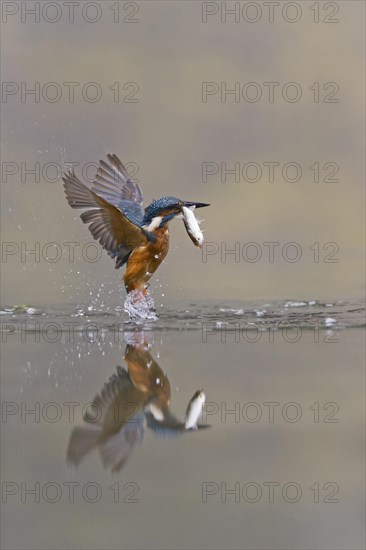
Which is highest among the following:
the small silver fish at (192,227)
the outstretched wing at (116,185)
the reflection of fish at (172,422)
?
the outstretched wing at (116,185)

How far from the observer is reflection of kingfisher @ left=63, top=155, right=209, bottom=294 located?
6.43 m

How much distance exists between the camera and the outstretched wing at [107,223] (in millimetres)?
6316

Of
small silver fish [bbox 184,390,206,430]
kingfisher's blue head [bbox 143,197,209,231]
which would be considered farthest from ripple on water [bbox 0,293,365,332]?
small silver fish [bbox 184,390,206,430]

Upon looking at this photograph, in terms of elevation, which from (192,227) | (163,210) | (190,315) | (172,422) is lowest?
(172,422)

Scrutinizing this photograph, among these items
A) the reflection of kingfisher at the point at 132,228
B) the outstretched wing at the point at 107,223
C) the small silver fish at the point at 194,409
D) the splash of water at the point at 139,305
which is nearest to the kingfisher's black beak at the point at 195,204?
the reflection of kingfisher at the point at 132,228

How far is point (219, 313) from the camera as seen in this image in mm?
7109

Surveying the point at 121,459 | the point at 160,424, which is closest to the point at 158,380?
the point at 160,424

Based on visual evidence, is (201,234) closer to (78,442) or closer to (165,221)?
(165,221)

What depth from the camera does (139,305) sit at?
6934 millimetres

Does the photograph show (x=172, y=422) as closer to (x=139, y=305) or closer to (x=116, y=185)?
(x=139, y=305)

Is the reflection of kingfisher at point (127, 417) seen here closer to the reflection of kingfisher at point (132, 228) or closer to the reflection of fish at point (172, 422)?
the reflection of fish at point (172, 422)

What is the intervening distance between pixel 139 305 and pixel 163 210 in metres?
0.65

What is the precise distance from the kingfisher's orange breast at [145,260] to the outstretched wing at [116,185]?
52 centimetres

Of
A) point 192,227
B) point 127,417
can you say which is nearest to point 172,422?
point 127,417
